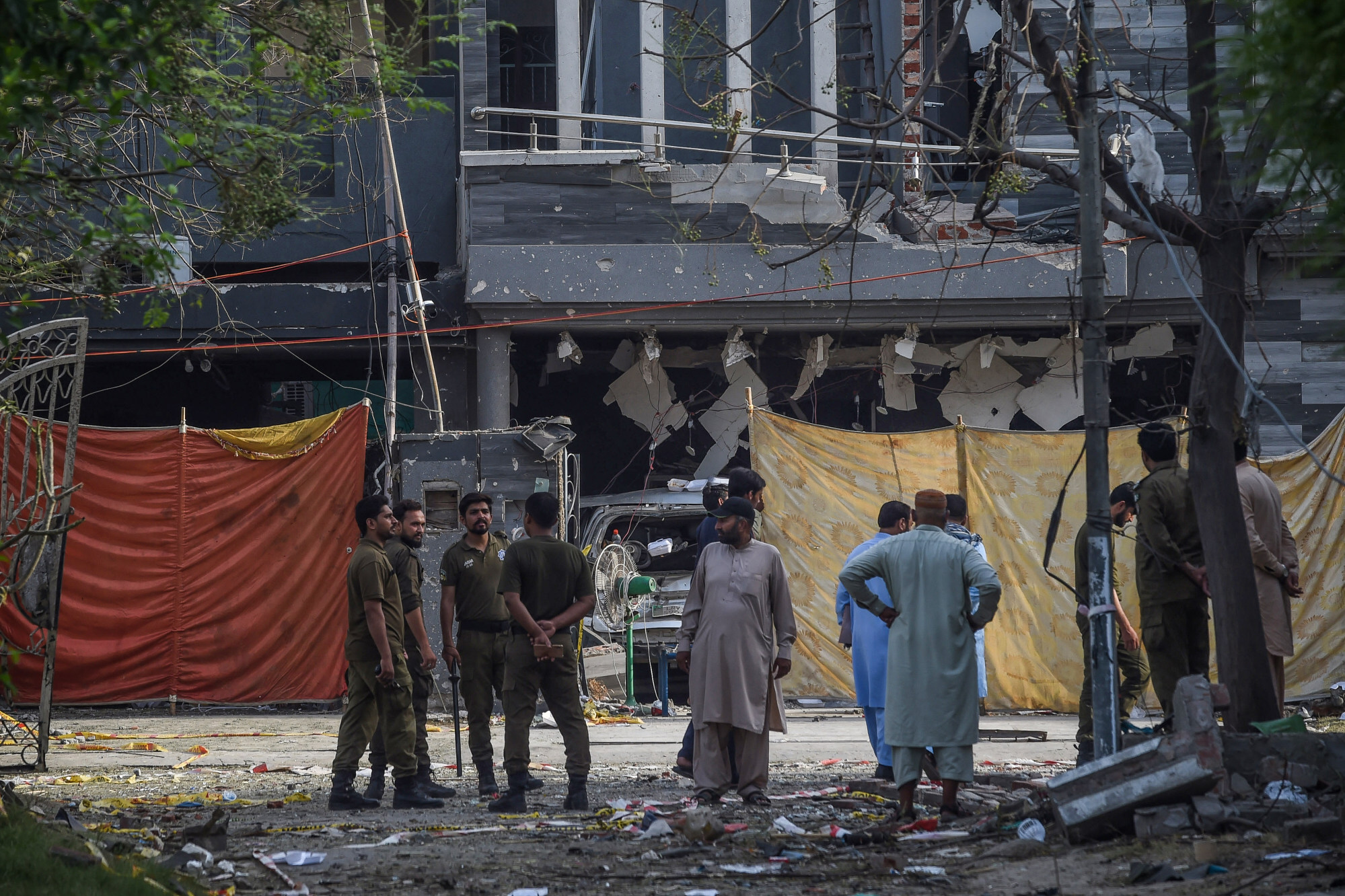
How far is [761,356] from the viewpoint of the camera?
50.6ft

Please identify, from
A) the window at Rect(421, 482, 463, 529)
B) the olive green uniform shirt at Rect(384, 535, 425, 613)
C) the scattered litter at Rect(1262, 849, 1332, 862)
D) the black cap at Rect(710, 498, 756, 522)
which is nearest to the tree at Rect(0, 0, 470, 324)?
the olive green uniform shirt at Rect(384, 535, 425, 613)

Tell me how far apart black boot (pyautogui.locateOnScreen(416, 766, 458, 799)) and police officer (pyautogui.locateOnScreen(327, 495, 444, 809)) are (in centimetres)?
15

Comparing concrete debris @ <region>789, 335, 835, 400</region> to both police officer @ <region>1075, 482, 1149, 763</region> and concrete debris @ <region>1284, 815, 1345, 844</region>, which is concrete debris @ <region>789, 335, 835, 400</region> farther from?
concrete debris @ <region>1284, 815, 1345, 844</region>

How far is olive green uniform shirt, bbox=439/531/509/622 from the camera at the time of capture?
8227mm

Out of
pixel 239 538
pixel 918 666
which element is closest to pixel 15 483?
pixel 239 538

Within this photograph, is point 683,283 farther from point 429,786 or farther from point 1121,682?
point 429,786

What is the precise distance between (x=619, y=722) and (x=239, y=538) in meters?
4.14

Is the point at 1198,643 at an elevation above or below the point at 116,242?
below

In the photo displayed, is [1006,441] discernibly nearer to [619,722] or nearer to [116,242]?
[619,722]

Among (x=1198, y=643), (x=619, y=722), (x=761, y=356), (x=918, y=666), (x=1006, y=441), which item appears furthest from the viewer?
(x=761, y=356)

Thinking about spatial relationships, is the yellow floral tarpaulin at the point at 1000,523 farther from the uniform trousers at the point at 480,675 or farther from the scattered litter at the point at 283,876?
the scattered litter at the point at 283,876

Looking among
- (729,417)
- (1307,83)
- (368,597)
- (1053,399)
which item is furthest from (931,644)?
(1053,399)

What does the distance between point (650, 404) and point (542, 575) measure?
310 inches

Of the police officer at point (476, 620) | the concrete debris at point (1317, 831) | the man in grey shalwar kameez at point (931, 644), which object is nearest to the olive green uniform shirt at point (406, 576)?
the police officer at point (476, 620)
